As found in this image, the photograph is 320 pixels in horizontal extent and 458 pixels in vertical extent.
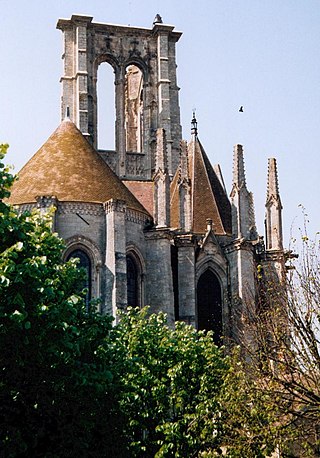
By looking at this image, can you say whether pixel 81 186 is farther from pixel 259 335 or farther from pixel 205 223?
pixel 259 335

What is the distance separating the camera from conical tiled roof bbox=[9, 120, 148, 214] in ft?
113

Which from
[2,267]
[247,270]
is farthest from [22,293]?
[247,270]

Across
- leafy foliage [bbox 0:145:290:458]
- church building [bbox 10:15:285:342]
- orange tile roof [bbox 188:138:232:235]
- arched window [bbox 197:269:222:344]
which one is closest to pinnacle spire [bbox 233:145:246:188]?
church building [bbox 10:15:285:342]

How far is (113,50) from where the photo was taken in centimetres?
4706

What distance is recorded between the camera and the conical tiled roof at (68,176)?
34344 mm

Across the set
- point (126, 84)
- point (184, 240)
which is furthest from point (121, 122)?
point (184, 240)

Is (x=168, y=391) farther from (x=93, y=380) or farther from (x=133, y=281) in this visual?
(x=133, y=281)

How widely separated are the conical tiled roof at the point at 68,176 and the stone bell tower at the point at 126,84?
6973 millimetres

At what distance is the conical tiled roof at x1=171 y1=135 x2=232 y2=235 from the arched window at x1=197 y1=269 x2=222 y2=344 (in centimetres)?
208

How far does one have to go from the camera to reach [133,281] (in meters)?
35.1

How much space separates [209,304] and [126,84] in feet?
53.6

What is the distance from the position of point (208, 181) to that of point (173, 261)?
496 centimetres

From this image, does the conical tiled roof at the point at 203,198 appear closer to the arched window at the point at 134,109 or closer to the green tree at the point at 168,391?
the arched window at the point at 134,109

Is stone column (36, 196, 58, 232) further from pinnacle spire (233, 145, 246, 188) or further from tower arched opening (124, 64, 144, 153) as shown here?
tower arched opening (124, 64, 144, 153)
